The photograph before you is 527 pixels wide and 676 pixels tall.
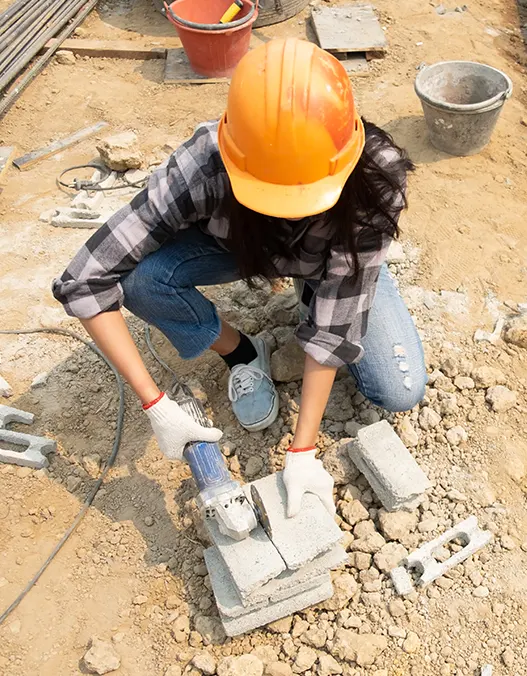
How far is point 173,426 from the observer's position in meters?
2.10

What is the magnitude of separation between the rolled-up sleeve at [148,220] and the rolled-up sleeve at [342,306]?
447mm

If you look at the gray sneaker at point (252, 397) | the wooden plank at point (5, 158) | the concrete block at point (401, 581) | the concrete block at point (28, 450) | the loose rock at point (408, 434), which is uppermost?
the wooden plank at point (5, 158)

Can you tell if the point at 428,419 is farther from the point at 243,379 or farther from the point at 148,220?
the point at 148,220

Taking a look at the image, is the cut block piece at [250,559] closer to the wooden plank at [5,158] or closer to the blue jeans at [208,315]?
the blue jeans at [208,315]

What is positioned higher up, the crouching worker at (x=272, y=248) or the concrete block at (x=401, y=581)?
the crouching worker at (x=272, y=248)

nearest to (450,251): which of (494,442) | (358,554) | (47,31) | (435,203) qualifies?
(435,203)

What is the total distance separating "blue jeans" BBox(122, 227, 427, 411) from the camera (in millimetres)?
2236

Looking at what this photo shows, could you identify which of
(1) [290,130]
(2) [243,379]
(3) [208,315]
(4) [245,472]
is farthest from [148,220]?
(4) [245,472]

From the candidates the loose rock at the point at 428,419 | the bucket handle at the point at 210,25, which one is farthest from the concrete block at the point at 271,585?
the bucket handle at the point at 210,25

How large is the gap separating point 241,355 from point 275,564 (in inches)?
39.2

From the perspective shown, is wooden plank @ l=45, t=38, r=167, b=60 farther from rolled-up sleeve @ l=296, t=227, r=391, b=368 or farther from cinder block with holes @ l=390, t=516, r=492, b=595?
cinder block with holes @ l=390, t=516, r=492, b=595

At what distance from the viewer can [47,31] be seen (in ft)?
16.8

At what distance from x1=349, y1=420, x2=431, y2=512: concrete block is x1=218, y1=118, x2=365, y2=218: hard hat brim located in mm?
980

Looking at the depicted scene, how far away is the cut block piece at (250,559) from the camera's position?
5.99ft
